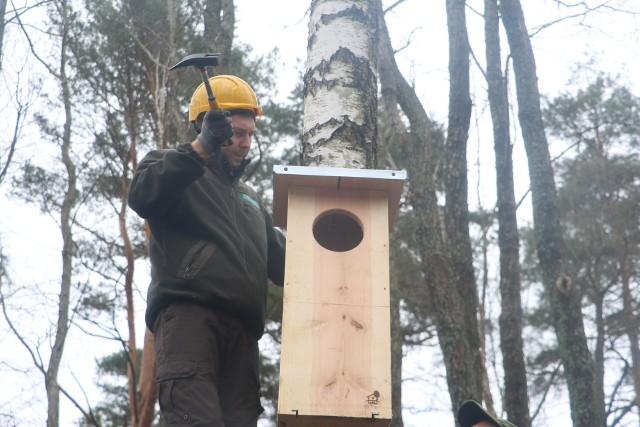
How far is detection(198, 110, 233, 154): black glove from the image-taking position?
2.51 m

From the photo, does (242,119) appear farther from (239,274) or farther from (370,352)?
(370,352)

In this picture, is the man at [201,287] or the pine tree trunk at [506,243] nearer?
the man at [201,287]

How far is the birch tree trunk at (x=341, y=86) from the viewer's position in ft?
10.7

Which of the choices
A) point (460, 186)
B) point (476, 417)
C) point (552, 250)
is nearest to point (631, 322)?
point (552, 250)

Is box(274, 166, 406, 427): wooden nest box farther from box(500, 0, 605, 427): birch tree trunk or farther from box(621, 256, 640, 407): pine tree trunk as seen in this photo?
box(621, 256, 640, 407): pine tree trunk

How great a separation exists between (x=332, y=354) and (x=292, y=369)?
0.15 metres

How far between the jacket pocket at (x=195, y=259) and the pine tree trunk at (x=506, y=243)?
18.9ft

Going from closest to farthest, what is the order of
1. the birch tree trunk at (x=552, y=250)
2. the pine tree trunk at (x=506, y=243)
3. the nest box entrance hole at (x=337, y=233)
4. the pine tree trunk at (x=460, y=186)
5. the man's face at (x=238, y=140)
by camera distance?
1. the man's face at (x=238, y=140)
2. the nest box entrance hole at (x=337, y=233)
3. the birch tree trunk at (x=552, y=250)
4. the pine tree trunk at (x=460, y=186)
5. the pine tree trunk at (x=506, y=243)

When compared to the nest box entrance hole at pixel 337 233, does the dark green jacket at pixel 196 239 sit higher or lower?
lower

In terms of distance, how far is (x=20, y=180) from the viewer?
45.9ft

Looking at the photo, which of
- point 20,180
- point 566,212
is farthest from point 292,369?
point 566,212

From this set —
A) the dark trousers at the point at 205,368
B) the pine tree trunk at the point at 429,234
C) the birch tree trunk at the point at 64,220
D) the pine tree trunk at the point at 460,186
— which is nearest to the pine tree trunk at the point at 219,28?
the pine tree trunk at the point at 429,234

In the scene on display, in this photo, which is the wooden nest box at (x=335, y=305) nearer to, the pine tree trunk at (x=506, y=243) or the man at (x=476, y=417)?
the man at (x=476, y=417)

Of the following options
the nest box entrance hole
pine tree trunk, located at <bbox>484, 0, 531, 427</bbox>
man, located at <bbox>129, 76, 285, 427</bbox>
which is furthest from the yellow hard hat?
pine tree trunk, located at <bbox>484, 0, 531, 427</bbox>
